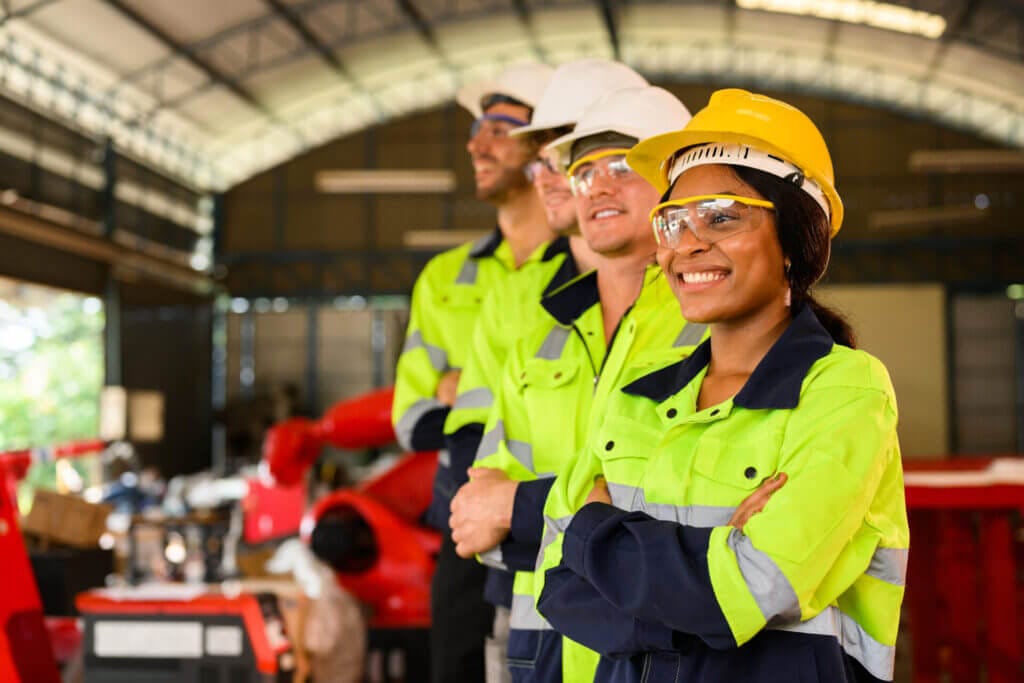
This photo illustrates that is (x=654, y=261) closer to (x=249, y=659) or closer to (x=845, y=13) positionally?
(x=249, y=659)

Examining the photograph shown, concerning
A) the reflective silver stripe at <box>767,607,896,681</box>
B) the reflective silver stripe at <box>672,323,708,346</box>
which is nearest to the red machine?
the reflective silver stripe at <box>672,323,708,346</box>

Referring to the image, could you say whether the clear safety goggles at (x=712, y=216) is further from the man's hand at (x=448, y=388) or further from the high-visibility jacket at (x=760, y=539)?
the man's hand at (x=448, y=388)

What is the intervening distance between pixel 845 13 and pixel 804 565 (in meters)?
13.1

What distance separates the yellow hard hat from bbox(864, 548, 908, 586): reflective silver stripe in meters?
0.43

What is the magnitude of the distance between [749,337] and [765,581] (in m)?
0.39

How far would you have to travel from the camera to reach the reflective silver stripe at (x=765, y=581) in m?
1.29

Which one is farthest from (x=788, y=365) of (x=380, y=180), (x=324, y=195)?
(x=324, y=195)

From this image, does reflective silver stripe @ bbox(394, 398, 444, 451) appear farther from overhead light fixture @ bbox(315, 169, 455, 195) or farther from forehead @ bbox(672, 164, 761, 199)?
overhead light fixture @ bbox(315, 169, 455, 195)

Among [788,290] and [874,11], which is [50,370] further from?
[788,290]

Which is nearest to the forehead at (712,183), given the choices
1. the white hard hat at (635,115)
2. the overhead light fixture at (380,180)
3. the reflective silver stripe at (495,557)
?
the white hard hat at (635,115)

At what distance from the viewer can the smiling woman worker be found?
1312 mm

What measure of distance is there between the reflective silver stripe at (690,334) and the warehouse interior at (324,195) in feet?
22.0

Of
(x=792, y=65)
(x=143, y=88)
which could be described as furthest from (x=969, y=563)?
(x=792, y=65)

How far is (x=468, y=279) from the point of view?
2.99 meters
